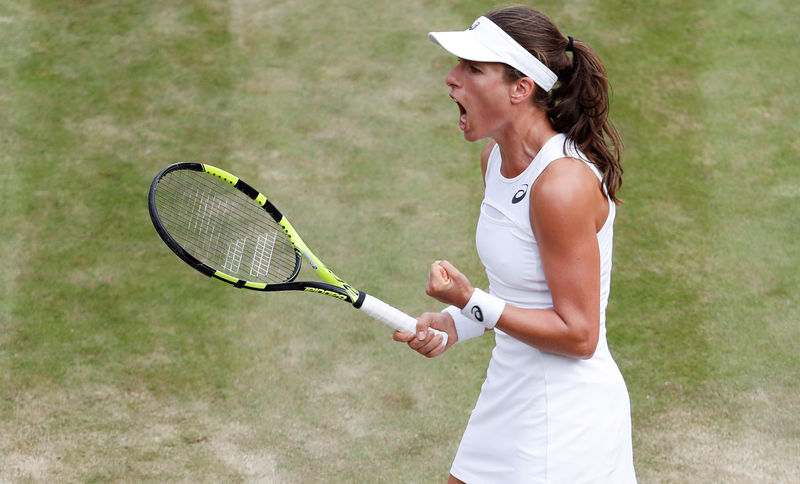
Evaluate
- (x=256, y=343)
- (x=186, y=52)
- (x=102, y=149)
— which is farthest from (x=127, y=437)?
(x=186, y=52)

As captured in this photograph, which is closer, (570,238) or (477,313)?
(570,238)

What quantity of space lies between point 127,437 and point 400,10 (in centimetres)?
495

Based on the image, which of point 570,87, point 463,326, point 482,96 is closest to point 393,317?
point 463,326

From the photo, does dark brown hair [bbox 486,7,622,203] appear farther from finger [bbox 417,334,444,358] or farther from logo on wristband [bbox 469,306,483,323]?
finger [bbox 417,334,444,358]

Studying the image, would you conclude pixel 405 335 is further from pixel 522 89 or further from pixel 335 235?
pixel 335 235

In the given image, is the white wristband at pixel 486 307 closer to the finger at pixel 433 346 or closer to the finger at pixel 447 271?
the finger at pixel 447 271

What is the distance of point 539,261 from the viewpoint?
2656 millimetres

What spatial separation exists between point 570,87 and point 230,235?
2379 millimetres

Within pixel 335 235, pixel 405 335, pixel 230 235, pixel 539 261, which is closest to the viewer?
pixel 539 261

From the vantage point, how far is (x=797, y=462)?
15.3ft

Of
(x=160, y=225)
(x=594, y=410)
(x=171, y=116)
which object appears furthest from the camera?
(x=171, y=116)

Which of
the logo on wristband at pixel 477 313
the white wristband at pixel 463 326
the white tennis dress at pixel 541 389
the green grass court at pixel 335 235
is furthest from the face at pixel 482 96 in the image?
the green grass court at pixel 335 235

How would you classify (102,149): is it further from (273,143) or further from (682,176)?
(682,176)

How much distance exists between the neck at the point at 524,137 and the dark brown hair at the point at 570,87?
0.13ft
